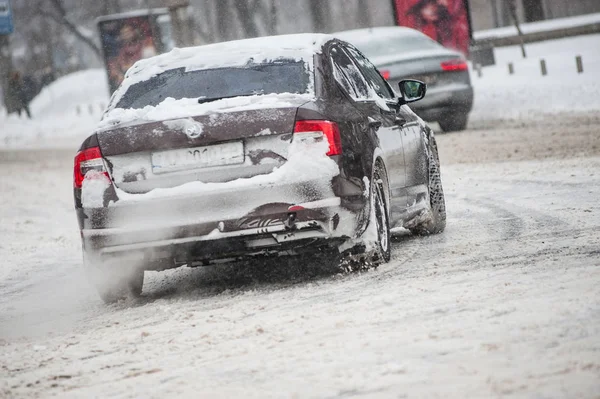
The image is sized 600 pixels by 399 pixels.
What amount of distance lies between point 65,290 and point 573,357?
4.89 metres

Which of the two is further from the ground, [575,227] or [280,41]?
[280,41]

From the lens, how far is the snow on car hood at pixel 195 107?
22.0ft

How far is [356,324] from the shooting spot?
555 centimetres

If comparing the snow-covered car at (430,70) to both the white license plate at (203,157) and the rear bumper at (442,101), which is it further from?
the white license plate at (203,157)

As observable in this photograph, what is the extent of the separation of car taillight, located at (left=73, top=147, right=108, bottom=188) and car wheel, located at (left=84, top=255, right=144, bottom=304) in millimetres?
506

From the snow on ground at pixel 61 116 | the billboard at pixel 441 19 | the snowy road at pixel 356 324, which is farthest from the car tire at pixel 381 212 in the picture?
the snow on ground at pixel 61 116

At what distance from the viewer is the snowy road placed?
449 centimetres

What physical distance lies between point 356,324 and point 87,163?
84.6 inches

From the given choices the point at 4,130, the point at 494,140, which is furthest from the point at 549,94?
the point at 4,130

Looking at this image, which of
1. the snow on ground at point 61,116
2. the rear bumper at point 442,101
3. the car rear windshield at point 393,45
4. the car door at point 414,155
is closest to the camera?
the car door at point 414,155

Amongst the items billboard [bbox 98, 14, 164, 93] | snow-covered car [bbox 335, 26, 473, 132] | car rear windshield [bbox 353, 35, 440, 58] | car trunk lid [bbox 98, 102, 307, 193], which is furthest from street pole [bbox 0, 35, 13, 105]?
car trunk lid [bbox 98, 102, 307, 193]

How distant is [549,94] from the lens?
2366 centimetres

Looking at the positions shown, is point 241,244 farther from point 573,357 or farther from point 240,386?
point 573,357

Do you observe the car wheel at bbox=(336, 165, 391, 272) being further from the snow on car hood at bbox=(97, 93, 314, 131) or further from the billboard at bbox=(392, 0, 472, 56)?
the billboard at bbox=(392, 0, 472, 56)
